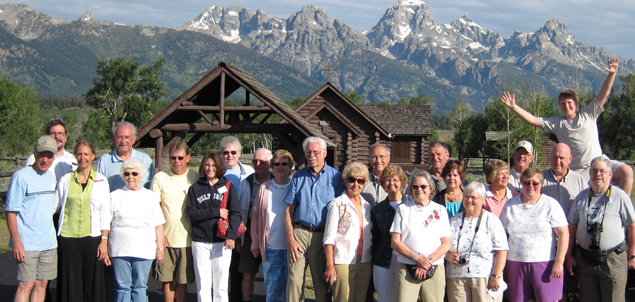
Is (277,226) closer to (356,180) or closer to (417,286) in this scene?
(356,180)

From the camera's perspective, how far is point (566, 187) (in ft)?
16.6

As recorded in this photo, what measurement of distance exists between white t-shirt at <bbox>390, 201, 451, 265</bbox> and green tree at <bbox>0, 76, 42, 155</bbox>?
42112mm

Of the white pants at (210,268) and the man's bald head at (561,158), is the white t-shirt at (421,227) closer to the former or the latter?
the man's bald head at (561,158)

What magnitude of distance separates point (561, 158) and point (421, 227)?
1772 millimetres

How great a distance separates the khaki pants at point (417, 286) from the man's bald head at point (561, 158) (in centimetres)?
169

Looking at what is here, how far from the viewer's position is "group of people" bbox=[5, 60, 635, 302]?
4.45 m

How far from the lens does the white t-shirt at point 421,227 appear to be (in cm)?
434

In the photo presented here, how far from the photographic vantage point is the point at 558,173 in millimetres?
5027

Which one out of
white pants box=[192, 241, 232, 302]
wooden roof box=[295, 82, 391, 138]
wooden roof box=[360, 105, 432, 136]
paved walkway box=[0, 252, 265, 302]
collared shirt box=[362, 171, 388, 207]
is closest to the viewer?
collared shirt box=[362, 171, 388, 207]

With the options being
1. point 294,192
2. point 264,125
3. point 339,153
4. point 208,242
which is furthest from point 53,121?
point 339,153

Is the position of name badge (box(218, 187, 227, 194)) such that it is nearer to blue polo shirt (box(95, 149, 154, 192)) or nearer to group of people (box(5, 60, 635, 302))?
group of people (box(5, 60, 635, 302))

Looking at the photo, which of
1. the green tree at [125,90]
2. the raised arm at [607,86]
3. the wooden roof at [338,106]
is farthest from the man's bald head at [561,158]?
the green tree at [125,90]

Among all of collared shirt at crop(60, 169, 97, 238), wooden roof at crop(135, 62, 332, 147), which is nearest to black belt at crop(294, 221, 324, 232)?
collared shirt at crop(60, 169, 97, 238)

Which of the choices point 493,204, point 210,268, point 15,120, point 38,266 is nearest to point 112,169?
point 38,266
